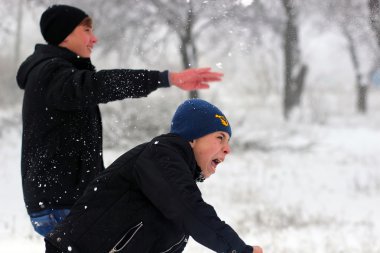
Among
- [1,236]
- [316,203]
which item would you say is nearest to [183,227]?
[1,236]

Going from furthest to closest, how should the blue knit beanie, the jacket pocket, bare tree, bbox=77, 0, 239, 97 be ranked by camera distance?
bare tree, bbox=77, 0, 239, 97
the blue knit beanie
the jacket pocket

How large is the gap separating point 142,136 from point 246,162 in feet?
8.09

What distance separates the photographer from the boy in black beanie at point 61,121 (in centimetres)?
253

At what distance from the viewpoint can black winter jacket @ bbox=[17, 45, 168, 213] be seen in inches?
104

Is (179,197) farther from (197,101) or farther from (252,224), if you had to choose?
(252,224)

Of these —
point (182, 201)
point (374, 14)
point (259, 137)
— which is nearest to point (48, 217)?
point (182, 201)

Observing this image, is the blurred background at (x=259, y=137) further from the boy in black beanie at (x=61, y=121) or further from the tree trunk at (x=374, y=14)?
the boy in black beanie at (x=61, y=121)

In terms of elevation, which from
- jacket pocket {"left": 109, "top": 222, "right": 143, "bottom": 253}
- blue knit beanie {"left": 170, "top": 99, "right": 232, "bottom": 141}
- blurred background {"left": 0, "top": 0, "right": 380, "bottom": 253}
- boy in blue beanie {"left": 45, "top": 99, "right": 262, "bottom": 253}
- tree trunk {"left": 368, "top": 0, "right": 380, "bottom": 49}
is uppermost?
blurred background {"left": 0, "top": 0, "right": 380, "bottom": 253}

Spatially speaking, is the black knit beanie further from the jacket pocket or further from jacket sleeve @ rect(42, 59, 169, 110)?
the jacket pocket

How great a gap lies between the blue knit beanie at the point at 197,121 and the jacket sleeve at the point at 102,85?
1.34 feet

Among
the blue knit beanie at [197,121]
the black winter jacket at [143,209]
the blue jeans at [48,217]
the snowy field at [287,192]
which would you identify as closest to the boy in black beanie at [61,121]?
the blue jeans at [48,217]

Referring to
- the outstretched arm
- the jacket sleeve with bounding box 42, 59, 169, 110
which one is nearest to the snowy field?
the jacket sleeve with bounding box 42, 59, 169, 110

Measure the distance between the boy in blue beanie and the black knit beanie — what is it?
1.12 meters

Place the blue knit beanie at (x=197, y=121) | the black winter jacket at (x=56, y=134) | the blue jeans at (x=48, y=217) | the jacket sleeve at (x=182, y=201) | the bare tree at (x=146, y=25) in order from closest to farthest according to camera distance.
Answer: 1. the jacket sleeve at (x=182, y=201)
2. the blue knit beanie at (x=197, y=121)
3. the black winter jacket at (x=56, y=134)
4. the blue jeans at (x=48, y=217)
5. the bare tree at (x=146, y=25)
